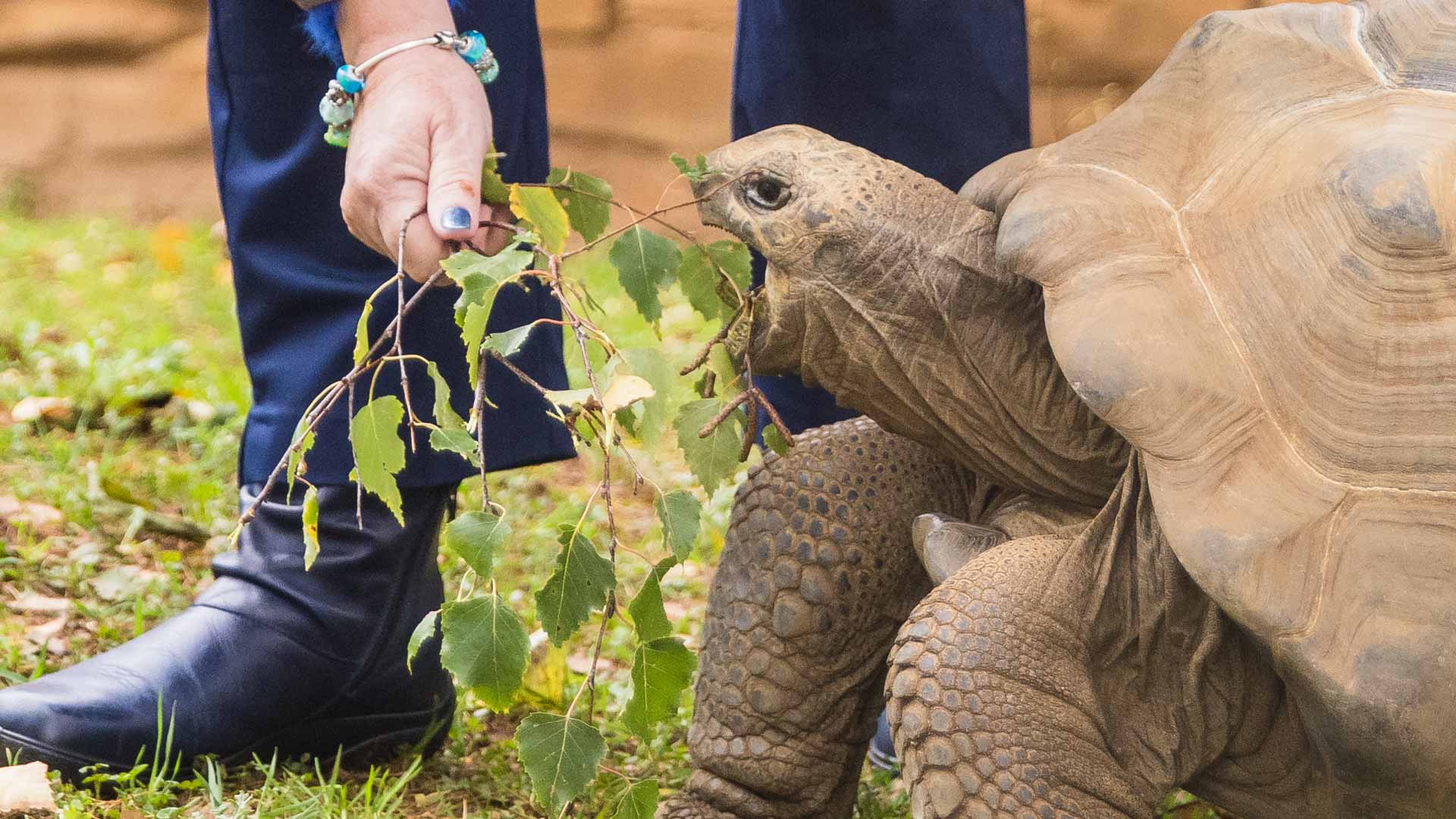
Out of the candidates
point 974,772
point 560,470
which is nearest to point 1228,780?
point 974,772

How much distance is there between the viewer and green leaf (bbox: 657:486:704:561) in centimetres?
164

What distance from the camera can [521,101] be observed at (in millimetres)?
2342

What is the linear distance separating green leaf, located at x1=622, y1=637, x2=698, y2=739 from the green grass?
28cm

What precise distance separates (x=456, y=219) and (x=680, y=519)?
42 centimetres

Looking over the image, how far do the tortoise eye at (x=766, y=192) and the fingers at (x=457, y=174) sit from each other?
0.35 metres

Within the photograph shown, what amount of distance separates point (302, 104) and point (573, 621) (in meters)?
1.08

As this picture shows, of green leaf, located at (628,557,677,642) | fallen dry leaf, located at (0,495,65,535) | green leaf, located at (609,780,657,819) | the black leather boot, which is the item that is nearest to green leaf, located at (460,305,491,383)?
green leaf, located at (628,557,677,642)

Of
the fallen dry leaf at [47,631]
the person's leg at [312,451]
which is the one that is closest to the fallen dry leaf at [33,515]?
the fallen dry leaf at [47,631]

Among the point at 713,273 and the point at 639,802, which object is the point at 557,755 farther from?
the point at 713,273

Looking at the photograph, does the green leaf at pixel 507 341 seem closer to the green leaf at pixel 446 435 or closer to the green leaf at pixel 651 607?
the green leaf at pixel 446 435

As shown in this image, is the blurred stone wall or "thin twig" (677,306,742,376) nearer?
"thin twig" (677,306,742,376)

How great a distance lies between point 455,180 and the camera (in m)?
1.67

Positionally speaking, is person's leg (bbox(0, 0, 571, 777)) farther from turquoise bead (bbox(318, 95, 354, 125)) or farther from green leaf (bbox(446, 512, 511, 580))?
green leaf (bbox(446, 512, 511, 580))

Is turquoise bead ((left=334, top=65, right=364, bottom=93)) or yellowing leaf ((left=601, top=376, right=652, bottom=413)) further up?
turquoise bead ((left=334, top=65, right=364, bottom=93))
